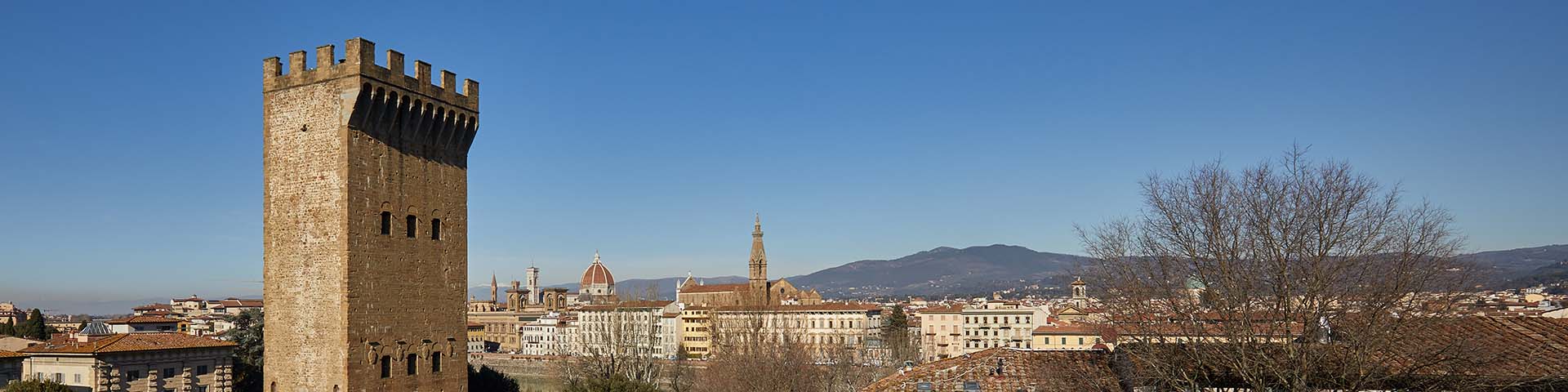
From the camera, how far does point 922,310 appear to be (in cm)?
10444

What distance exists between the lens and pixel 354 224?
22641 mm

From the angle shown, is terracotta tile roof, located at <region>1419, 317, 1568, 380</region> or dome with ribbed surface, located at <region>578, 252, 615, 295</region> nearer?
terracotta tile roof, located at <region>1419, 317, 1568, 380</region>

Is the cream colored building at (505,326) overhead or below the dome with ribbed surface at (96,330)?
below

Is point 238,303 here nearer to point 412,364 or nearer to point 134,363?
point 134,363

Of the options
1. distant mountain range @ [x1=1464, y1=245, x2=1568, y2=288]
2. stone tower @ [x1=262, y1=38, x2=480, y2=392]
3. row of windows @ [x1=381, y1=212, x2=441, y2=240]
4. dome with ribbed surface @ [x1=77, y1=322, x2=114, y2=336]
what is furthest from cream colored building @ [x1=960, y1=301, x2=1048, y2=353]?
stone tower @ [x1=262, y1=38, x2=480, y2=392]

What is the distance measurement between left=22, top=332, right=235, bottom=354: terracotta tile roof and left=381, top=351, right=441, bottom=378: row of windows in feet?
52.7

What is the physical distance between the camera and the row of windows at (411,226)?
23.6 meters

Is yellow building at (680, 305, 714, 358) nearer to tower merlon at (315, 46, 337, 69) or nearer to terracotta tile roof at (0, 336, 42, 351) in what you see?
terracotta tile roof at (0, 336, 42, 351)

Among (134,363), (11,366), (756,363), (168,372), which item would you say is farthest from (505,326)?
(134,363)

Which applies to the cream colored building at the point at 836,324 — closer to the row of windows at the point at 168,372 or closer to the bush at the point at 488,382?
the bush at the point at 488,382

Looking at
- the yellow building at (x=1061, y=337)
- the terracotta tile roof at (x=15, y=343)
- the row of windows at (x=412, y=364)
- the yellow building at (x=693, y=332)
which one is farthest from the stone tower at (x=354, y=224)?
the yellow building at (x=693, y=332)

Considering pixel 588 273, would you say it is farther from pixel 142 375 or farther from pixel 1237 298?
pixel 1237 298

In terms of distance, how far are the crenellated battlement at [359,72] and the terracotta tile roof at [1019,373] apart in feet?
39.5

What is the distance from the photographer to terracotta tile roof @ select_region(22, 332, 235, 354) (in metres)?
34.7
